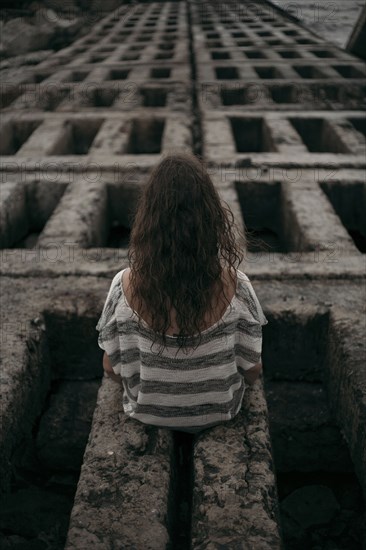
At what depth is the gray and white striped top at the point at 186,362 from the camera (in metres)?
1.82

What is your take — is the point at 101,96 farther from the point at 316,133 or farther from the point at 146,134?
the point at 316,133

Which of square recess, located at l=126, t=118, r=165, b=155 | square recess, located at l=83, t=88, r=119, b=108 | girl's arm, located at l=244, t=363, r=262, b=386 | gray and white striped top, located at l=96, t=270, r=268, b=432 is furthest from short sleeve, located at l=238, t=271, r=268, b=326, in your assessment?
square recess, located at l=83, t=88, r=119, b=108

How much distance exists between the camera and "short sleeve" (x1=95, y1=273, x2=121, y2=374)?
189cm

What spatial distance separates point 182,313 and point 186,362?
0.23m

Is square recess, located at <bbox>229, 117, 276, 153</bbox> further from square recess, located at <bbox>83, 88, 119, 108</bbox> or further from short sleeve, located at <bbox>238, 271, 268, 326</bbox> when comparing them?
short sleeve, located at <bbox>238, 271, 268, 326</bbox>

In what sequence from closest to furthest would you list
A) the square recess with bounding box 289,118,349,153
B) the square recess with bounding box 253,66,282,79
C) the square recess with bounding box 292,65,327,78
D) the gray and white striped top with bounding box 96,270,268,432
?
the gray and white striped top with bounding box 96,270,268,432 → the square recess with bounding box 289,118,349,153 → the square recess with bounding box 292,65,327,78 → the square recess with bounding box 253,66,282,79

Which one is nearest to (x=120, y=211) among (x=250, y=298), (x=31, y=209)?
(x=31, y=209)

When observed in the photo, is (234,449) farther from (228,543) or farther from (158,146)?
(158,146)

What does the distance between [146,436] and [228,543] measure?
1.73ft

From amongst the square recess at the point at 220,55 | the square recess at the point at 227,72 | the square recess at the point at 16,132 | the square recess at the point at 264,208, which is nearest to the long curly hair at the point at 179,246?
the square recess at the point at 264,208

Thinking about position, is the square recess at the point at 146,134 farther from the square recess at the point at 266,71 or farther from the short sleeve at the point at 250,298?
the short sleeve at the point at 250,298

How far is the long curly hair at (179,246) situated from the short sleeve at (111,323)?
14cm

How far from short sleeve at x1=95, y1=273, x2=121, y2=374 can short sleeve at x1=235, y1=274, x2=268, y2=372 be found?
45cm

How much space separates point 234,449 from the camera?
1.99 meters
